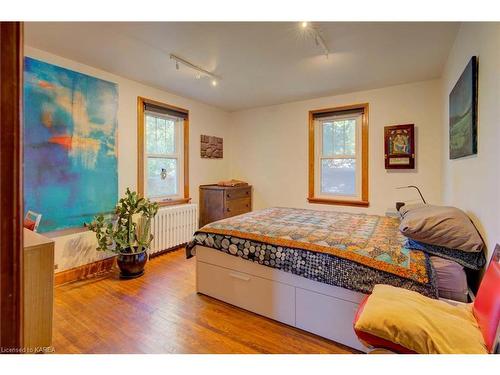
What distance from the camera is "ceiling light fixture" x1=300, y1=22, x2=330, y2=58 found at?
1933 mm

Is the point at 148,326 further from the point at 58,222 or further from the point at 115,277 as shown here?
the point at 58,222

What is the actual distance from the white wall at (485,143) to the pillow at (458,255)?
5.5 inches

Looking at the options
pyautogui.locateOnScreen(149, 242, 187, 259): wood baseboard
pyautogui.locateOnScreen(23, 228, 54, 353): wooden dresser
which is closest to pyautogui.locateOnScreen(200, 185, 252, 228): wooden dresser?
pyautogui.locateOnScreen(149, 242, 187, 259): wood baseboard

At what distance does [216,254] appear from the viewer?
2.27m

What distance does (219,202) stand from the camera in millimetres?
4008

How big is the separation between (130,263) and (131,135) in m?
1.62

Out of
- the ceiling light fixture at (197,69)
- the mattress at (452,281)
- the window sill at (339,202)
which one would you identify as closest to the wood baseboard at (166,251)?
the window sill at (339,202)

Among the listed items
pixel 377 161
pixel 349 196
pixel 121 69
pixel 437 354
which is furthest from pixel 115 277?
pixel 377 161

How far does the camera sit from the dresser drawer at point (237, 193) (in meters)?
4.04

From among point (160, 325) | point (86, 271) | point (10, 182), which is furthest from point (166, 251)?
point (10, 182)

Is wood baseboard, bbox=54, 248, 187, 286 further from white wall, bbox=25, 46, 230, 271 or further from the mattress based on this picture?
the mattress

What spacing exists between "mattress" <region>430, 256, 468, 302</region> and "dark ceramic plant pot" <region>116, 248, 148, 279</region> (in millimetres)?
2742

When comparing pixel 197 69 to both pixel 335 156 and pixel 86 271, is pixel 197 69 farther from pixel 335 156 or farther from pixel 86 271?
pixel 86 271

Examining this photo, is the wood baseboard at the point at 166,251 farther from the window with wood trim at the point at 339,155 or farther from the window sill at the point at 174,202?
the window with wood trim at the point at 339,155
